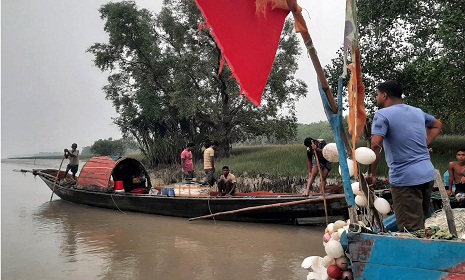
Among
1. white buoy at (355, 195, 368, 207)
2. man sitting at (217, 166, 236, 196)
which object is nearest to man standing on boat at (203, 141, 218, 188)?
man sitting at (217, 166, 236, 196)

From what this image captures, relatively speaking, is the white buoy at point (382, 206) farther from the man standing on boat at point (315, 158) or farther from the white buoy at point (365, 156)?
the man standing on boat at point (315, 158)

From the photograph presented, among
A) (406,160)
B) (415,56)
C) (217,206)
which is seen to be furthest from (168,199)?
(415,56)

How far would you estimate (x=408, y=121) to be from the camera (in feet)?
8.41

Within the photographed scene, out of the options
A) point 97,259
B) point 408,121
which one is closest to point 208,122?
point 97,259

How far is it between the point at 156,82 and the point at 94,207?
11935 mm

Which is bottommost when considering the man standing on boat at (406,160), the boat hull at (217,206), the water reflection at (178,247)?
the water reflection at (178,247)

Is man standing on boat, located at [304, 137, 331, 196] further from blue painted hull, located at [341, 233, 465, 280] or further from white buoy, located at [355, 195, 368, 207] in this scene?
blue painted hull, located at [341, 233, 465, 280]

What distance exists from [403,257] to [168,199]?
6.21 m

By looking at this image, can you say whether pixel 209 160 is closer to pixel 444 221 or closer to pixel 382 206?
pixel 444 221

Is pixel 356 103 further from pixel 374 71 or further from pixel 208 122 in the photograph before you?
pixel 208 122

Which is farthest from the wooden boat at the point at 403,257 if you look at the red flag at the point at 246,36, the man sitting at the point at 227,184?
the man sitting at the point at 227,184

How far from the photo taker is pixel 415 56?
12.5 meters

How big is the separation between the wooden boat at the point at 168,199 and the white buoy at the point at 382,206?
2654 mm

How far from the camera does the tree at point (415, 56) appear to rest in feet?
33.2
